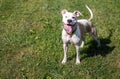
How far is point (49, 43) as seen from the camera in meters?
10.2

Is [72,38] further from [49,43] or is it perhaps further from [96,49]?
[49,43]

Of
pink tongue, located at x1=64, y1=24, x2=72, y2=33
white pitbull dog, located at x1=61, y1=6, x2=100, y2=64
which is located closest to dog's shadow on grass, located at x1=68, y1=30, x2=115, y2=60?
white pitbull dog, located at x1=61, y1=6, x2=100, y2=64

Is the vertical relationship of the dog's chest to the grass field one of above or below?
above

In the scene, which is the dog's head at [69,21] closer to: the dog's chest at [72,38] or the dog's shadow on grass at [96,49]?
the dog's chest at [72,38]

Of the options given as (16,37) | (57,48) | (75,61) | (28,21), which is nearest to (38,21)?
(28,21)

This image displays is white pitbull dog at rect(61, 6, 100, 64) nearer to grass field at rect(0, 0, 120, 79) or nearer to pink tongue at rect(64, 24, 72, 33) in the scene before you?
pink tongue at rect(64, 24, 72, 33)

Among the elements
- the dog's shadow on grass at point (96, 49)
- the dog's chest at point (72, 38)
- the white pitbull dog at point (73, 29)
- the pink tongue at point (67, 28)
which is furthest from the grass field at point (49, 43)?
the pink tongue at point (67, 28)

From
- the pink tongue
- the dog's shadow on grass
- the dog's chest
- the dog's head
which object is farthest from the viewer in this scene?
the dog's shadow on grass

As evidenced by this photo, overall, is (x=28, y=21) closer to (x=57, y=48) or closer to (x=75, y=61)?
(x=57, y=48)

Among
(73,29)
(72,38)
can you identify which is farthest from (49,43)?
(73,29)

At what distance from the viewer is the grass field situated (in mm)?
8984

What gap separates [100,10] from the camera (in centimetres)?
1248

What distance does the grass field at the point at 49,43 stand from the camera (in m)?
8.98

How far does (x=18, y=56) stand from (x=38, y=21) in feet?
7.83
